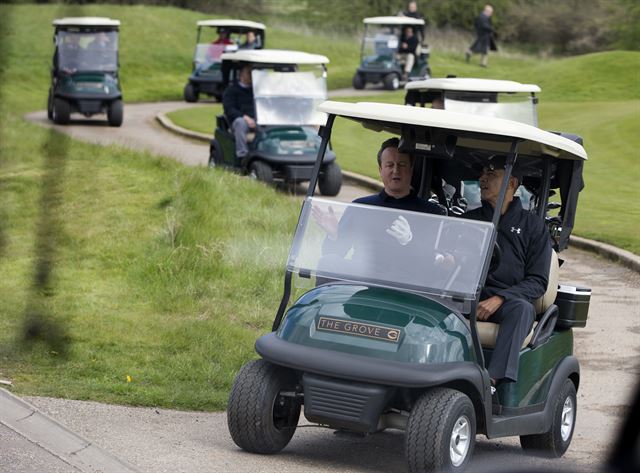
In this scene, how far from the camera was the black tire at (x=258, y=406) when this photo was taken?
557 centimetres

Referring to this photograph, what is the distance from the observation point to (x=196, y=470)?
5277 millimetres

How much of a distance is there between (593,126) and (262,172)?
30.3 ft

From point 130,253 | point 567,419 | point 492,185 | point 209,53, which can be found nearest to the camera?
point 492,185

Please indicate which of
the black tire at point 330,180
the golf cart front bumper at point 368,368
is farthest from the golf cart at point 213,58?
the golf cart front bumper at point 368,368

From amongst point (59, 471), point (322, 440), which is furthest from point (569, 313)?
point (59, 471)

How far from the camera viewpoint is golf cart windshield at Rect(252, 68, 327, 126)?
634 inches

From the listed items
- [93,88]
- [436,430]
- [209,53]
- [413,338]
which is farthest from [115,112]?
[436,430]

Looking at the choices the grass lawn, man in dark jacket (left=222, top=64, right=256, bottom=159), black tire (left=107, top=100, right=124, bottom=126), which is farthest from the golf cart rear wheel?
man in dark jacket (left=222, top=64, right=256, bottom=159)

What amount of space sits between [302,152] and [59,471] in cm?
1079

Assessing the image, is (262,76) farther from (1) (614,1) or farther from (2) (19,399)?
(1) (614,1)

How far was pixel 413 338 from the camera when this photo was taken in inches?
211

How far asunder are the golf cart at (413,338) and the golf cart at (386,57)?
25667 mm

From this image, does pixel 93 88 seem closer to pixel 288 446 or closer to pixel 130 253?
pixel 130 253

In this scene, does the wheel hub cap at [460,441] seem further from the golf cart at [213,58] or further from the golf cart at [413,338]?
the golf cart at [213,58]
